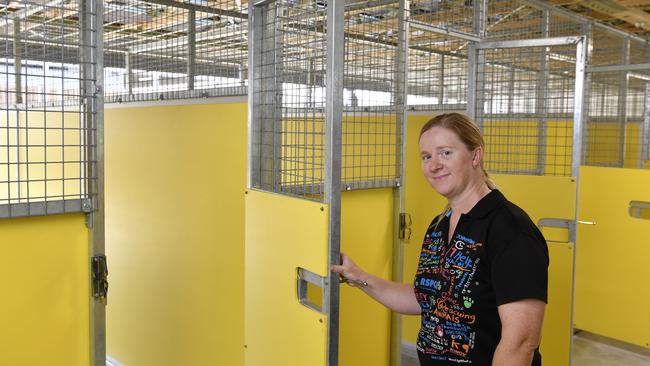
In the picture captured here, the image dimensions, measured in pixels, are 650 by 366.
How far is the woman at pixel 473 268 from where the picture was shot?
142 centimetres

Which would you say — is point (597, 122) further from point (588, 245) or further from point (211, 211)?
point (211, 211)

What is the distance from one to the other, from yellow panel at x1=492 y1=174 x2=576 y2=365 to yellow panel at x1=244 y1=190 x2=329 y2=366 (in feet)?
5.65

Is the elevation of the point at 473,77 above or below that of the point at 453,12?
below

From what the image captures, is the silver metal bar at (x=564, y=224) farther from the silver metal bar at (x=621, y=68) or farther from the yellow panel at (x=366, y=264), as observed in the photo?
the silver metal bar at (x=621, y=68)

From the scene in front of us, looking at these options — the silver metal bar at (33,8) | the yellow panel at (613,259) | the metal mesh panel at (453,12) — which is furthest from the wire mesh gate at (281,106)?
the yellow panel at (613,259)

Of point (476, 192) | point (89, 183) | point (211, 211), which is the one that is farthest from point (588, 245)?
point (89, 183)

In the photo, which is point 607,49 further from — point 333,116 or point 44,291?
point 44,291

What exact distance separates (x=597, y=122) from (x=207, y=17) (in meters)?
3.91

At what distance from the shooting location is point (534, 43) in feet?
10.1

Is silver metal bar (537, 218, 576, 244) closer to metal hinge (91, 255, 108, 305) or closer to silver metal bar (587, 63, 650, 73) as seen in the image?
silver metal bar (587, 63, 650, 73)

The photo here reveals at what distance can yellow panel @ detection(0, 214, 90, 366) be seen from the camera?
1.88m

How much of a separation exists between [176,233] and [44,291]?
1314 mm

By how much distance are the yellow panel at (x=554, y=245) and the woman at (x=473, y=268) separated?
5.48ft

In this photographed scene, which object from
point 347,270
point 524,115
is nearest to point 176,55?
point 347,270
